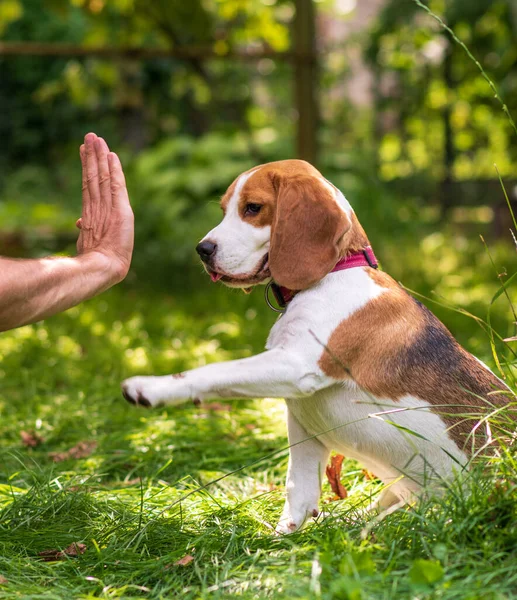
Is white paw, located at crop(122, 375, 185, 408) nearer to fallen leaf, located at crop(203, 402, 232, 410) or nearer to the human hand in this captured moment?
the human hand

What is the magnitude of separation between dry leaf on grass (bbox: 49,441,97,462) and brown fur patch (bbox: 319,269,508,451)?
1.80 m

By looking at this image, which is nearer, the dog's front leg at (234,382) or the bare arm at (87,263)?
the dog's front leg at (234,382)

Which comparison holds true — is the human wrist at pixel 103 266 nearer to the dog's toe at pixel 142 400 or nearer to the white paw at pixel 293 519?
the dog's toe at pixel 142 400

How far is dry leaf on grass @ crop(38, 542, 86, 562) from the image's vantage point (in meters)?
2.70

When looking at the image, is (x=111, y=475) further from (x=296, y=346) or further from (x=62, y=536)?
(x=296, y=346)

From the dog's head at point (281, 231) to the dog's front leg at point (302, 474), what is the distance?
1.87 ft

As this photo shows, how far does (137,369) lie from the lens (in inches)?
207

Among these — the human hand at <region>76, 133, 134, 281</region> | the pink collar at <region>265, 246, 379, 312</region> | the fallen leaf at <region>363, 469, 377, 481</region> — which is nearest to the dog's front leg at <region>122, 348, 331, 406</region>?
the pink collar at <region>265, 246, 379, 312</region>

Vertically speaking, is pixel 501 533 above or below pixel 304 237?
below

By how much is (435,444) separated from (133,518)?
1108 millimetres

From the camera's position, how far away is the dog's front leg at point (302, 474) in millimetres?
2957

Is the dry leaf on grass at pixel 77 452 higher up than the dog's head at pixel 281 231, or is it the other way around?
the dog's head at pixel 281 231

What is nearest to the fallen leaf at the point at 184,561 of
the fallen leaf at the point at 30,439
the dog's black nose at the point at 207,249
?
the dog's black nose at the point at 207,249

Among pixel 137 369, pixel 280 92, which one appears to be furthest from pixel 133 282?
pixel 280 92
